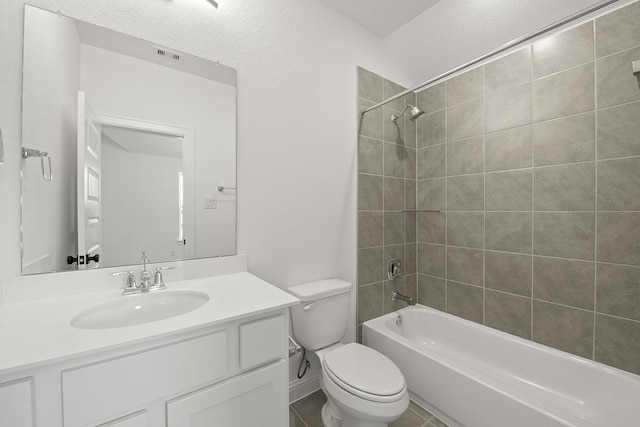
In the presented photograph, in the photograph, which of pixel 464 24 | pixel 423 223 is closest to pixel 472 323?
pixel 423 223

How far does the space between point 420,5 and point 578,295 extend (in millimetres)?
2082

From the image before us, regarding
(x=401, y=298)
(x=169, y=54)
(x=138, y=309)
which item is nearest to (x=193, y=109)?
(x=169, y=54)

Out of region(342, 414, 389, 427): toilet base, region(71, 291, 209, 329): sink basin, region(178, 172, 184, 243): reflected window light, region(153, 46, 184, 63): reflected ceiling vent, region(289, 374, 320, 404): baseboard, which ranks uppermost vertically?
region(153, 46, 184, 63): reflected ceiling vent

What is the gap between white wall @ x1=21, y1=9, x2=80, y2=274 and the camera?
984mm

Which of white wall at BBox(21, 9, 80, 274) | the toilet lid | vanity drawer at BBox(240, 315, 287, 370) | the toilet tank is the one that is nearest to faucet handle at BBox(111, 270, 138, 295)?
white wall at BBox(21, 9, 80, 274)

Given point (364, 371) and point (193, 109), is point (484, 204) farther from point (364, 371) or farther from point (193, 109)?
point (193, 109)

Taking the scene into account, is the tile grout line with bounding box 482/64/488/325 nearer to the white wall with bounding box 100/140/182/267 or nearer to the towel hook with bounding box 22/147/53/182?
the white wall with bounding box 100/140/182/267

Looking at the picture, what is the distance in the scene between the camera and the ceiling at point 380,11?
1780 millimetres

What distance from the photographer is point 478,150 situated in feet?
6.35

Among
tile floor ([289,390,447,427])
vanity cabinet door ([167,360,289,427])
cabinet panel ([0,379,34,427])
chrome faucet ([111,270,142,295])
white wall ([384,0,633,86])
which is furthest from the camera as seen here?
white wall ([384,0,633,86])

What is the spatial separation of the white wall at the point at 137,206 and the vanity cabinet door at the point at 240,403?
0.65 metres

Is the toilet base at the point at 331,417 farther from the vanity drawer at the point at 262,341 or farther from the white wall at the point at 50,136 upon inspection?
the white wall at the point at 50,136

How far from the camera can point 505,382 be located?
1.65 meters

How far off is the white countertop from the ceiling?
1895mm
